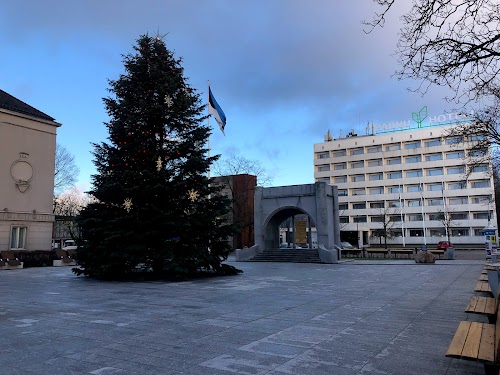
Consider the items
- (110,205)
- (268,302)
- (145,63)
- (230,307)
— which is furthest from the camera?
(145,63)

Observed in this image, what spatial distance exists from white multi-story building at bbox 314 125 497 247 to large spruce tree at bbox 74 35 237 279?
61722 millimetres

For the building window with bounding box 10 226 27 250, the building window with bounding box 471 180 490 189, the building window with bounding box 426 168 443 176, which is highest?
the building window with bounding box 426 168 443 176

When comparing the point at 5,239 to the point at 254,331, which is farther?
the point at 5,239

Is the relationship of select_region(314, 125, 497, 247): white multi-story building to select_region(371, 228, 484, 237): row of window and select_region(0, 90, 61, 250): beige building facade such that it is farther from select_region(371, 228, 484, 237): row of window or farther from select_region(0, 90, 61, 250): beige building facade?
select_region(0, 90, 61, 250): beige building facade

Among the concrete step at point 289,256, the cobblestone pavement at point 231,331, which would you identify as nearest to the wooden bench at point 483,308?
the cobblestone pavement at point 231,331

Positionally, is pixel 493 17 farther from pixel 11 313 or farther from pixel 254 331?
pixel 11 313

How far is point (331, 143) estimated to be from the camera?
92.4m

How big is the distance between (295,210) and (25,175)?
22.5 metres

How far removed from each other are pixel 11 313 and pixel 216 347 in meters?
5.81

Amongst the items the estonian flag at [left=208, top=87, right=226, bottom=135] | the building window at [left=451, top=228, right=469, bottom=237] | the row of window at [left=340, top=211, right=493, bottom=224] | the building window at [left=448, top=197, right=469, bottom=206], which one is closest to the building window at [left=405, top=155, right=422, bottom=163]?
the building window at [left=448, top=197, right=469, bottom=206]

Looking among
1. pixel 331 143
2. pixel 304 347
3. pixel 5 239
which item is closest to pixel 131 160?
pixel 304 347

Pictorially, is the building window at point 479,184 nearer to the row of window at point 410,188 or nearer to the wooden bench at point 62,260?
the row of window at point 410,188

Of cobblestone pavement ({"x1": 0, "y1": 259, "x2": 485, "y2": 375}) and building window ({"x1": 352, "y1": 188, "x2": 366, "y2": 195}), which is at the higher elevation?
building window ({"x1": 352, "y1": 188, "x2": 366, "y2": 195})

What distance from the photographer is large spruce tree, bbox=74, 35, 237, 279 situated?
1661 centimetres
